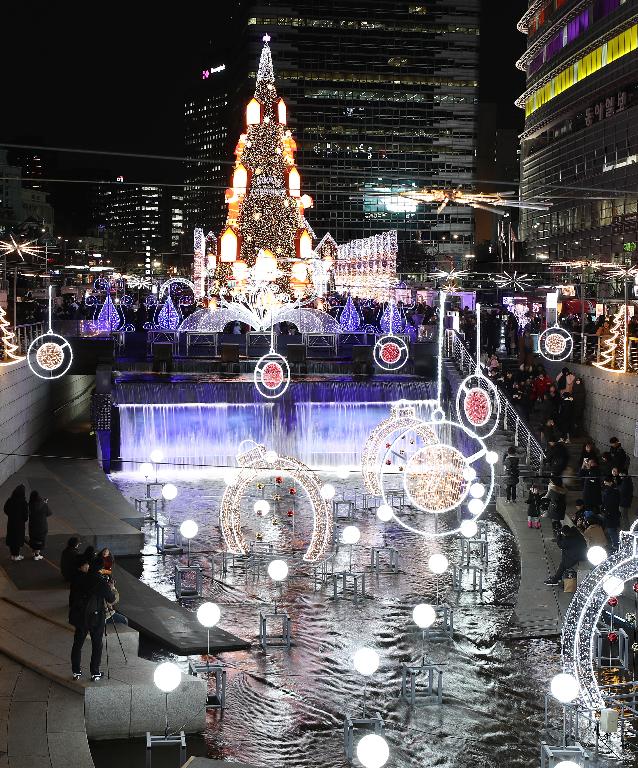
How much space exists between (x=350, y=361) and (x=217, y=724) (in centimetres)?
2769

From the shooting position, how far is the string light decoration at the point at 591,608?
41.2ft

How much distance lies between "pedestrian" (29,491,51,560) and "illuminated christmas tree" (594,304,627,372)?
13.8 m

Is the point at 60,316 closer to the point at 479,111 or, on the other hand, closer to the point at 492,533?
the point at 492,533

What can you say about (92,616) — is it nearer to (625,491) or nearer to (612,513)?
(612,513)

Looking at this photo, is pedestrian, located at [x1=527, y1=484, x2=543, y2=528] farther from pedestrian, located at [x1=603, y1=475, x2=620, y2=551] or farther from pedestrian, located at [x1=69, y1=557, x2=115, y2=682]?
pedestrian, located at [x1=69, y1=557, x2=115, y2=682]

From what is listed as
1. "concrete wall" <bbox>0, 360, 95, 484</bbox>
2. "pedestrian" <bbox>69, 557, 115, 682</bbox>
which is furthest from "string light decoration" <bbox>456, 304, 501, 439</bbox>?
"pedestrian" <bbox>69, 557, 115, 682</bbox>

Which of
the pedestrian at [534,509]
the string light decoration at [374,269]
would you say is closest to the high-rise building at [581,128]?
the string light decoration at [374,269]

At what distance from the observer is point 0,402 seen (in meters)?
25.7

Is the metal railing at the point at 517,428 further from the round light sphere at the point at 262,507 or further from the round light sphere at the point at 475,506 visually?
the round light sphere at the point at 262,507

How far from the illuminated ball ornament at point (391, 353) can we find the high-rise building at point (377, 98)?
378 feet

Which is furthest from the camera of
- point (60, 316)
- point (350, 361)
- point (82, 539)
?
point (60, 316)

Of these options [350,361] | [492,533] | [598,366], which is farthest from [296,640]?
[350,361]

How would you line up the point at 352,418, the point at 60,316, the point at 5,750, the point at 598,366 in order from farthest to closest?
1. the point at 60,316
2. the point at 352,418
3. the point at 598,366
4. the point at 5,750

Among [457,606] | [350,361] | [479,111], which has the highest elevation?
[479,111]
